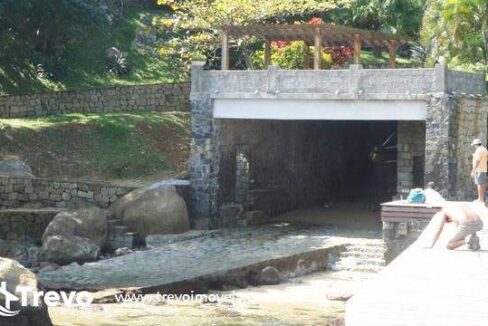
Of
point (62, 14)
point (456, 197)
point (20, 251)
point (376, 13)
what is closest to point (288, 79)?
point (456, 197)

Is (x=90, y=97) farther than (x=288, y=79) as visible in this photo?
Yes

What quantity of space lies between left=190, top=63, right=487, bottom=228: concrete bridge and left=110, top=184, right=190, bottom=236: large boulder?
1.18m

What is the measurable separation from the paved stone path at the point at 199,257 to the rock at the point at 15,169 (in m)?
7.02

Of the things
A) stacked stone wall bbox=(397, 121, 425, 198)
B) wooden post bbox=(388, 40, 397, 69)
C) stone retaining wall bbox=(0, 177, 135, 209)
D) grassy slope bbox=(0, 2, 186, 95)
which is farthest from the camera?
grassy slope bbox=(0, 2, 186, 95)

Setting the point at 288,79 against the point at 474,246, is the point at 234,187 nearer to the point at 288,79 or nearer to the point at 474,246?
the point at 288,79

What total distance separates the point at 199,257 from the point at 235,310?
4602 mm

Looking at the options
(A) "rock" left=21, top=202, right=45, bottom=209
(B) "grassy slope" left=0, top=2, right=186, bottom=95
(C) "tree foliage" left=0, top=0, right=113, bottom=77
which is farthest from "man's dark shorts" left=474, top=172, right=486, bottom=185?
(B) "grassy slope" left=0, top=2, right=186, bottom=95

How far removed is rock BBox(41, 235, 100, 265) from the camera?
25016mm

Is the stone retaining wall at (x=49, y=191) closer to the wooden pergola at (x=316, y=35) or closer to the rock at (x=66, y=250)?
the rock at (x=66, y=250)

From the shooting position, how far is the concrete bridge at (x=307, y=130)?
26.9 meters

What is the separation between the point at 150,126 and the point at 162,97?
14.2 feet

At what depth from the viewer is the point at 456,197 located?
1070 inches

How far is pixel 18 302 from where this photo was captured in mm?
15594

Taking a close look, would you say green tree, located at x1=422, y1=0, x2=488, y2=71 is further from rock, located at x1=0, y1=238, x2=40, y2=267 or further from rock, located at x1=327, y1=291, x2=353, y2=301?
rock, located at x1=0, y1=238, x2=40, y2=267
